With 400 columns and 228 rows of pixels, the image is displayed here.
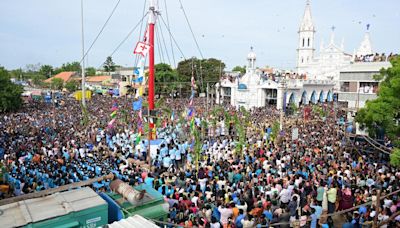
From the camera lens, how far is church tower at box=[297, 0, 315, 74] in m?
59.8

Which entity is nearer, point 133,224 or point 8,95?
point 133,224

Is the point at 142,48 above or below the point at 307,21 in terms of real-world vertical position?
below

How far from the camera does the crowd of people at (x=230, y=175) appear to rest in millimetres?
7418

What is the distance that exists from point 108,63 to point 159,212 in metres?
91.7

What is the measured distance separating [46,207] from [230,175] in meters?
6.27

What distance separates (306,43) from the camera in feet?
200

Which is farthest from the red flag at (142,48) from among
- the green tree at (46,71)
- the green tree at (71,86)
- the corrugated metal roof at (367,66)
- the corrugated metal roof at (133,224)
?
the green tree at (46,71)

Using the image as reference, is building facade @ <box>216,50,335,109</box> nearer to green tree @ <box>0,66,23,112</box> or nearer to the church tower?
the church tower

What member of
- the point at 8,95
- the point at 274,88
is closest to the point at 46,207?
the point at 8,95

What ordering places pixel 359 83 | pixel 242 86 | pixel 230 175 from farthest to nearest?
pixel 242 86, pixel 359 83, pixel 230 175

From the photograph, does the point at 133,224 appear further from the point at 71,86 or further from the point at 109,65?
the point at 109,65

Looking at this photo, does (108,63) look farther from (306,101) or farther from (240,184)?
(240,184)

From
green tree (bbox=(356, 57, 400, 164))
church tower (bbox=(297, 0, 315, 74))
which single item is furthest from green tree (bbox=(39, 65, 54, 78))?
green tree (bbox=(356, 57, 400, 164))

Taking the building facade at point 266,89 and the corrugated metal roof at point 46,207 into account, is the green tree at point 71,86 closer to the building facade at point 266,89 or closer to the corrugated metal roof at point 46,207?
the building facade at point 266,89
